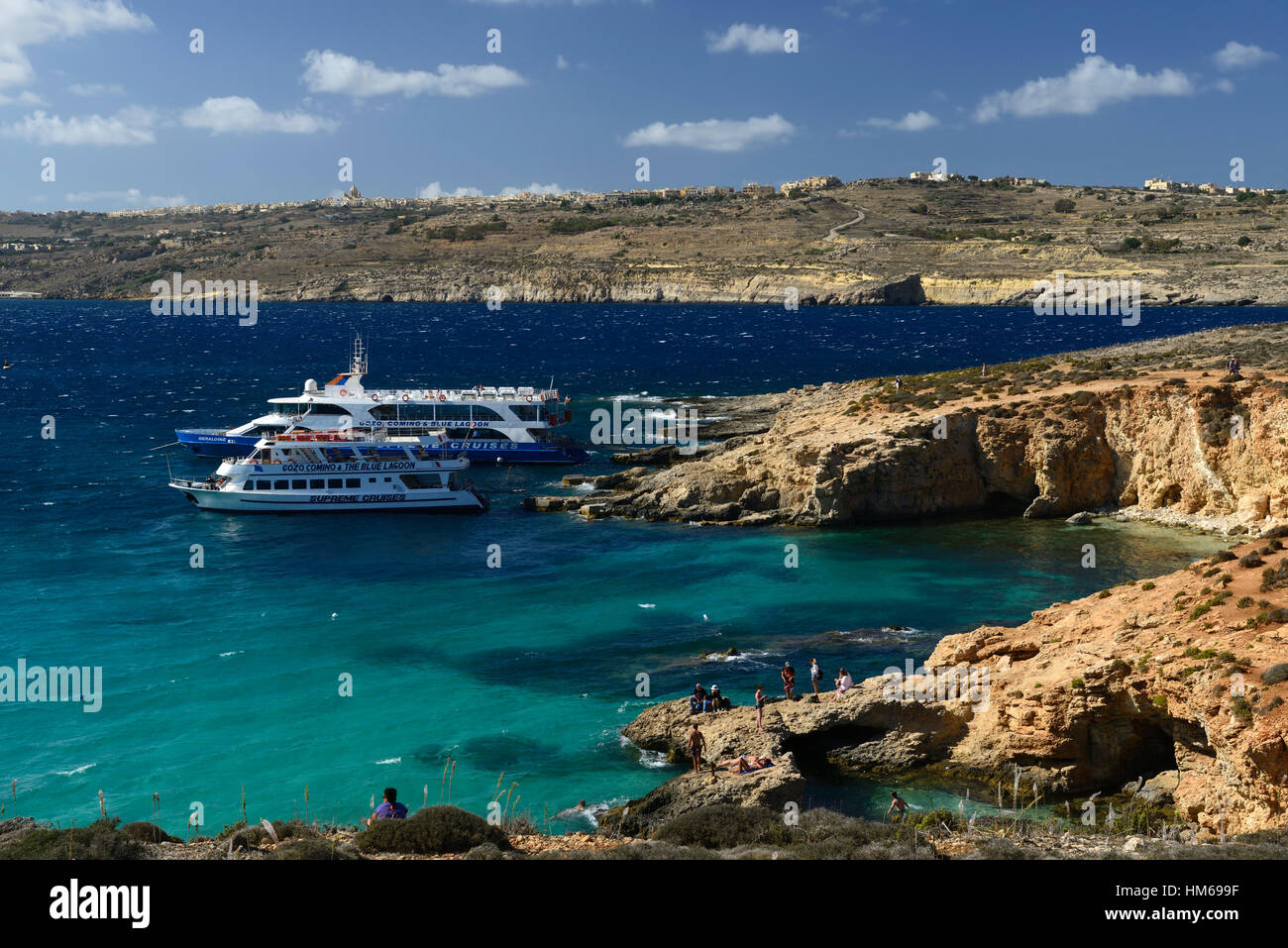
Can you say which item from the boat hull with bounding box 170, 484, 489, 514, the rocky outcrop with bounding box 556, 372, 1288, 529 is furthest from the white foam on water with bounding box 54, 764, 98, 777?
the boat hull with bounding box 170, 484, 489, 514

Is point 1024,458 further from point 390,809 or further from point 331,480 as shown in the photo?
point 390,809

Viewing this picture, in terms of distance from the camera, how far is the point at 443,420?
71062mm

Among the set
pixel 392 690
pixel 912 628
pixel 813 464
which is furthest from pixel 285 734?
pixel 813 464

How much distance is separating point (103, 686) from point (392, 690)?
28.6ft

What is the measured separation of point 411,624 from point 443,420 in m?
35.2

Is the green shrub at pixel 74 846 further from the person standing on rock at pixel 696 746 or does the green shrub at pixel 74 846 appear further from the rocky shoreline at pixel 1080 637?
the person standing on rock at pixel 696 746

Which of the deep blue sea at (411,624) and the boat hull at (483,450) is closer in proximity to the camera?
the deep blue sea at (411,624)

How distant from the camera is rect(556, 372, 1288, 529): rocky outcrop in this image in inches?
1721

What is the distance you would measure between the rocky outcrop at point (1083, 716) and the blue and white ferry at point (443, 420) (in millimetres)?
44040

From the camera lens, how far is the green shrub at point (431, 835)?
16.6 meters

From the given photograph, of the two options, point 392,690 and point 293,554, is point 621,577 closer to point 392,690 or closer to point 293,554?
point 392,690
